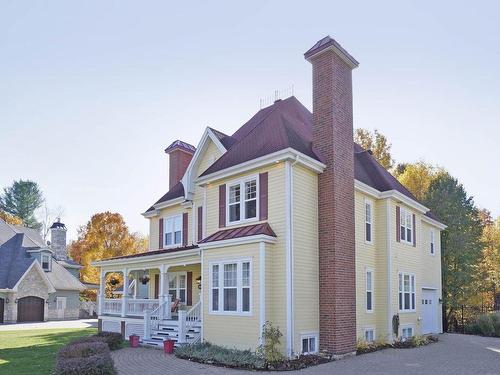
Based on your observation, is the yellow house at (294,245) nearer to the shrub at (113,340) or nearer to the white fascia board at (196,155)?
the white fascia board at (196,155)

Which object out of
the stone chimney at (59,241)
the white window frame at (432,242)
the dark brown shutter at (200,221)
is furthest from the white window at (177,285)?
the stone chimney at (59,241)

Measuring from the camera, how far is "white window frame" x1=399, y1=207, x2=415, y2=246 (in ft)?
74.1

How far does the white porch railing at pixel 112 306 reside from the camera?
901 inches

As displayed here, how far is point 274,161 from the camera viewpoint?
16.3 meters

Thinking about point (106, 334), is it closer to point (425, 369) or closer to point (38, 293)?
point (425, 369)

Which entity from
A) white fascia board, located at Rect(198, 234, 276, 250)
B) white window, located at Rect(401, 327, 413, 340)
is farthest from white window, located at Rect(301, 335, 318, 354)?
white window, located at Rect(401, 327, 413, 340)

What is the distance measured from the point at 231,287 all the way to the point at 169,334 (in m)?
4.45

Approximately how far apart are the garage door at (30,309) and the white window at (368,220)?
3013cm

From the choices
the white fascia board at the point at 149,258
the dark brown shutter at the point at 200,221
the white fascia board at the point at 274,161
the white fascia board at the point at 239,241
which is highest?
the white fascia board at the point at 274,161

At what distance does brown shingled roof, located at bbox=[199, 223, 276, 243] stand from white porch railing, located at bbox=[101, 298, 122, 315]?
7.97 meters

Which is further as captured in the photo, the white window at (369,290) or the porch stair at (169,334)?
the white window at (369,290)

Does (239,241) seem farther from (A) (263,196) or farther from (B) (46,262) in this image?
(B) (46,262)

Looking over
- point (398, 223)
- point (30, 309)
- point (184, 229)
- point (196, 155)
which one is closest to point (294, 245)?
point (196, 155)

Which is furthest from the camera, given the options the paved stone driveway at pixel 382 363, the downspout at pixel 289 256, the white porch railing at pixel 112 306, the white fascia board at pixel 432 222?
the white fascia board at pixel 432 222
